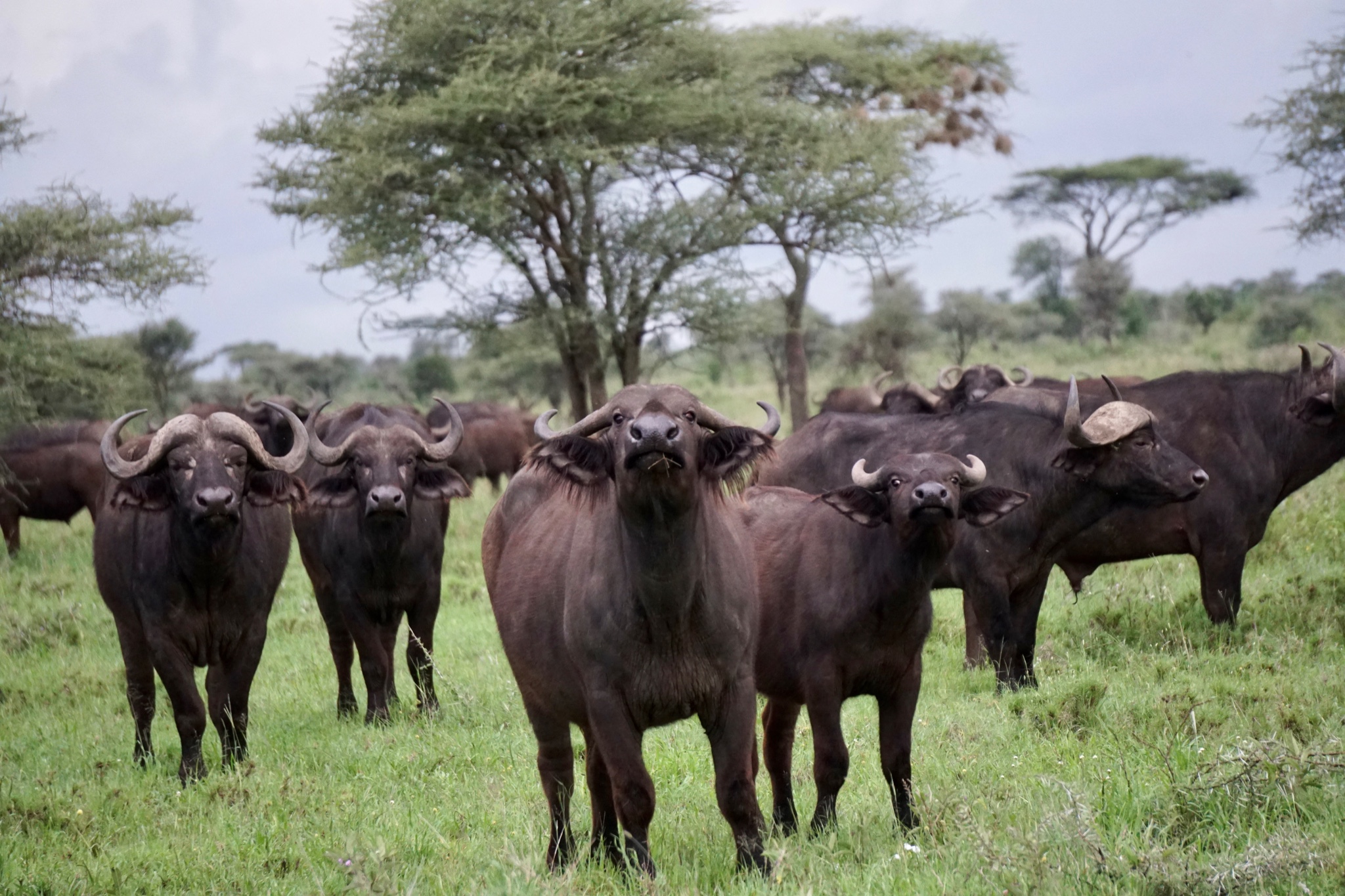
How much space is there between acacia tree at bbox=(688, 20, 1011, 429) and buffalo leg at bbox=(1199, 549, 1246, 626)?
14770 millimetres

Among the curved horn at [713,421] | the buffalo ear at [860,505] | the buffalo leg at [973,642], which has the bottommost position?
the buffalo leg at [973,642]

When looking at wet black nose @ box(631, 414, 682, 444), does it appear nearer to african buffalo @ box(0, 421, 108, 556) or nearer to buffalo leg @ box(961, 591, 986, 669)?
buffalo leg @ box(961, 591, 986, 669)

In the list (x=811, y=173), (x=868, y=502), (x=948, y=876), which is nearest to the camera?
(x=948, y=876)

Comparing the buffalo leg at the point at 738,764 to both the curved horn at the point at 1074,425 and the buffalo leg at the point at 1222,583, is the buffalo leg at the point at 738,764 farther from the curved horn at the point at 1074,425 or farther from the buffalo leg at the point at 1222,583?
the buffalo leg at the point at 1222,583

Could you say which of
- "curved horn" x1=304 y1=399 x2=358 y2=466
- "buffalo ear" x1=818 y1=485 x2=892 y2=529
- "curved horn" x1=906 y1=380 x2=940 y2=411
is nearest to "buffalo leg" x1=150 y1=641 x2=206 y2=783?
"curved horn" x1=304 y1=399 x2=358 y2=466

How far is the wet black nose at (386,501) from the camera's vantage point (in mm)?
7684

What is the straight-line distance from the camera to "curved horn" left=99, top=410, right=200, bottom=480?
6961mm

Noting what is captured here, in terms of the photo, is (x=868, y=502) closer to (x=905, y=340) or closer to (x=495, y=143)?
(x=495, y=143)

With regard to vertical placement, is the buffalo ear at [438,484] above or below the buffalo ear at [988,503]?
above

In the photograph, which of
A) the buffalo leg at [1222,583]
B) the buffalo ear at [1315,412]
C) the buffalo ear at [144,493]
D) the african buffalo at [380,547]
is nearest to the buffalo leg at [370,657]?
the african buffalo at [380,547]

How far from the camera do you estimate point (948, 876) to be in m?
4.14

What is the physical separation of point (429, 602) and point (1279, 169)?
17.5 metres

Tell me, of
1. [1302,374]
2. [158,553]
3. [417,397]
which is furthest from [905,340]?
[158,553]

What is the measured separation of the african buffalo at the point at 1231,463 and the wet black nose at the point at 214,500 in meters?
5.33
